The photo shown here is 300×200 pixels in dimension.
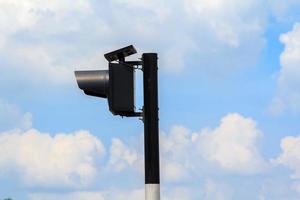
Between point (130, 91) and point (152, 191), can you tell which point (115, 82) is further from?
point (152, 191)

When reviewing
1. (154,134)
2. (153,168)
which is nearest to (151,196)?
(153,168)

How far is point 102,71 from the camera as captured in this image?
624 centimetres

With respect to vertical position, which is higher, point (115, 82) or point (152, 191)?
point (115, 82)

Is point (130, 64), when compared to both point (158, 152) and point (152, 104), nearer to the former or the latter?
point (152, 104)

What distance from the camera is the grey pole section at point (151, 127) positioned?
19.8 ft

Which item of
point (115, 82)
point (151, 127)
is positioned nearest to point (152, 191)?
point (151, 127)

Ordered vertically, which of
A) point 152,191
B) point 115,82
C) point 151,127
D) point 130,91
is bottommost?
point 152,191

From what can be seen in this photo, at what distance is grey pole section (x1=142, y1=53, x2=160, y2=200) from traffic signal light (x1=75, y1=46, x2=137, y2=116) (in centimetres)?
20

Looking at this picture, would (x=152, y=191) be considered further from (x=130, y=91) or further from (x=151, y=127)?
(x=130, y=91)

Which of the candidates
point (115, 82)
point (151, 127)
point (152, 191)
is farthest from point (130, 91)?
point (152, 191)

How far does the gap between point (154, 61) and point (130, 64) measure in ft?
0.99

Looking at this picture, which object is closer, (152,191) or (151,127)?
(152,191)

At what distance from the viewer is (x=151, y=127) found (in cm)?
617

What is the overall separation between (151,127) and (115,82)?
0.71 m
